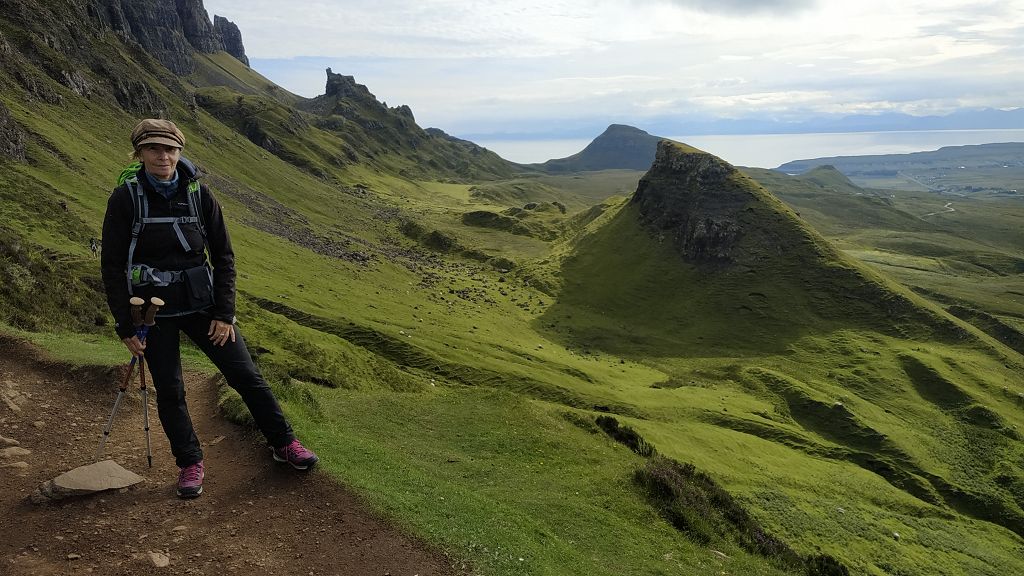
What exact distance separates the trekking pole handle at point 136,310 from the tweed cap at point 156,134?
2.80 meters

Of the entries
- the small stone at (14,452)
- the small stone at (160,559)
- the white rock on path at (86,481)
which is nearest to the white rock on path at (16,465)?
the small stone at (14,452)

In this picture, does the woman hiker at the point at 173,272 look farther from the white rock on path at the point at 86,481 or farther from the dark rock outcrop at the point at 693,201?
the dark rock outcrop at the point at 693,201

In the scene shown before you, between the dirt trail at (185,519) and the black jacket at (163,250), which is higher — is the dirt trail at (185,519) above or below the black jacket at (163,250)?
below

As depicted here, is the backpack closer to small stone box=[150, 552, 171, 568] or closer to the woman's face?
the woman's face

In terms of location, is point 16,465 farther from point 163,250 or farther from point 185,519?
point 163,250

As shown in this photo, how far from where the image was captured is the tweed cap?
32.7 ft

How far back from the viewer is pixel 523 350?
7650cm

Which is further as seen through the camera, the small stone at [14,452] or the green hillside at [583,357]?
the green hillside at [583,357]

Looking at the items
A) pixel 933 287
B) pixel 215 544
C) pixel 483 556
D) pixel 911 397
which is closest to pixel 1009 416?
pixel 911 397

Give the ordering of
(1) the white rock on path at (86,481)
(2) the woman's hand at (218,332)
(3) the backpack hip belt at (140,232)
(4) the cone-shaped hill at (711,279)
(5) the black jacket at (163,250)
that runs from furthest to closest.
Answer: (4) the cone-shaped hill at (711,279)
(1) the white rock on path at (86,481)
(2) the woman's hand at (218,332)
(3) the backpack hip belt at (140,232)
(5) the black jacket at (163,250)

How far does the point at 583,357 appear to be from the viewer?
90125 millimetres

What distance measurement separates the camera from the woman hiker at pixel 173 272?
10078 millimetres

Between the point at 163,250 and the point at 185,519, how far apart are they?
5.49 meters

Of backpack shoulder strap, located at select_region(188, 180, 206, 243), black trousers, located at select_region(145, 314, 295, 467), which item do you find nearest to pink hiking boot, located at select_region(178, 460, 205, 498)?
black trousers, located at select_region(145, 314, 295, 467)
